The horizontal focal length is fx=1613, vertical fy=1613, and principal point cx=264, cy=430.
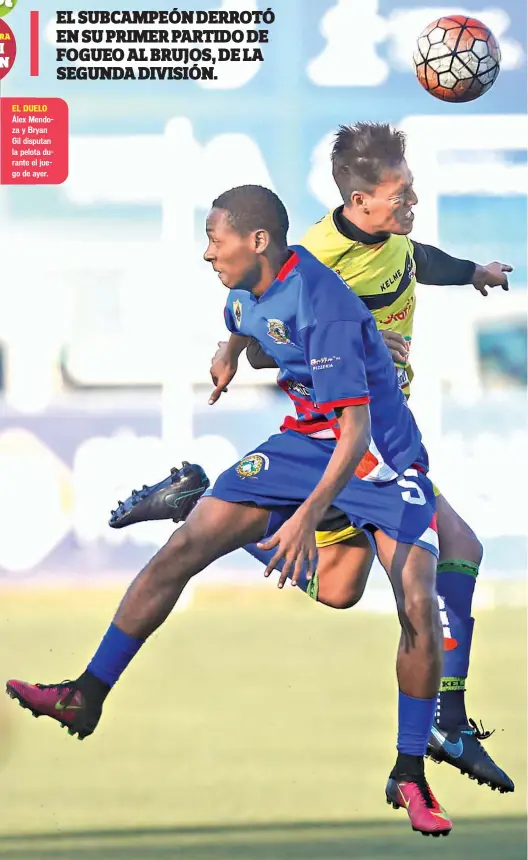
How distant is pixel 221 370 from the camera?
6023mm

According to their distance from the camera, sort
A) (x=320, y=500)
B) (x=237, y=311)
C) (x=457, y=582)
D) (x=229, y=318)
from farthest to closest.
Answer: (x=457, y=582) → (x=229, y=318) → (x=237, y=311) → (x=320, y=500)

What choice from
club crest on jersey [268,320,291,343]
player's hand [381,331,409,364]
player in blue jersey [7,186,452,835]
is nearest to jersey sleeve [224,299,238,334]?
player in blue jersey [7,186,452,835]

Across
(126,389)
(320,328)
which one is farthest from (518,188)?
(320,328)

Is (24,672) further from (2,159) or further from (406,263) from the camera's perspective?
(406,263)

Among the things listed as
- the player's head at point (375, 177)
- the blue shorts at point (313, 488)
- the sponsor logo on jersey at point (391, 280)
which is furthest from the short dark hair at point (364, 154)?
the blue shorts at point (313, 488)

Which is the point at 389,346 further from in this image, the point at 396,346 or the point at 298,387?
the point at 298,387

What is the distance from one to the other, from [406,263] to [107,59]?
5.71 ft

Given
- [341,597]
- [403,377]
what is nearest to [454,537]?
[341,597]

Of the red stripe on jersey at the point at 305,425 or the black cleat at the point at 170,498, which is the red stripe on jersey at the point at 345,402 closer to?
the red stripe on jersey at the point at 305,425

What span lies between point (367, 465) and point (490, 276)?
1.34 meters

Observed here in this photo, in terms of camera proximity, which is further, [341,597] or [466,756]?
[466,756]

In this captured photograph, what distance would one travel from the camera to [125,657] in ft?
18.9

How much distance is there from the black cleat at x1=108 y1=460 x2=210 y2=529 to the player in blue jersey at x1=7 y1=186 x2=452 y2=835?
19.2 inches
